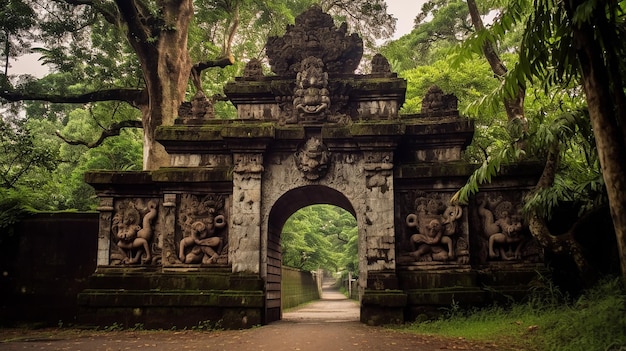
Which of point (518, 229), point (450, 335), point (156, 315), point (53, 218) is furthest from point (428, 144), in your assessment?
point (53, 218)

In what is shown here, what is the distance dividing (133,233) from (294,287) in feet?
39.7

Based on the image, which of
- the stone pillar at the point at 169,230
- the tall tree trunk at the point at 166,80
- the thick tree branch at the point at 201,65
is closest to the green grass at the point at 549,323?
the stone pillar at the point at 169,230

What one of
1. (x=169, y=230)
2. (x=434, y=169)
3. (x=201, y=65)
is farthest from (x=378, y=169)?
(x=201, y=65)

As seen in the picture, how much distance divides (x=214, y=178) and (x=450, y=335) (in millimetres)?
5219

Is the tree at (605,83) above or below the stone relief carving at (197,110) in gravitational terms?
below

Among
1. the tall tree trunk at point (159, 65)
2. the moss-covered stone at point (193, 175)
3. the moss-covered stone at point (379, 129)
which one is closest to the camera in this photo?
the moss-covered stone at point (379, 129)

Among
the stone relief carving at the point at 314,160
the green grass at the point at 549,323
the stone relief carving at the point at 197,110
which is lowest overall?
the green grass at the point at 549,323

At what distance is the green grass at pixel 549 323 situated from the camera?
5.55 meters

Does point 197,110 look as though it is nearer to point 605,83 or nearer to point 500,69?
point 605,83

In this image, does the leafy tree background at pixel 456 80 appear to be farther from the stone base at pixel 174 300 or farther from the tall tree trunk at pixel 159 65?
the stone base at pixel 174 300

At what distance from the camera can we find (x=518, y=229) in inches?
360

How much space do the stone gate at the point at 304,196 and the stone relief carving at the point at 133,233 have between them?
0.07 feet

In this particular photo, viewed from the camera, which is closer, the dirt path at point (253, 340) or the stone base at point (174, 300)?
the dirt path at point (253, 340)

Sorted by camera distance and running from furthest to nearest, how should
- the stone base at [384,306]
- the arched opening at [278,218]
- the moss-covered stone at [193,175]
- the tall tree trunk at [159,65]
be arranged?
the tall tree trunk at [159,65]
the arched opening at [278,218]
the moss-covered stone at [193,175]
the stone base at [384,306]
